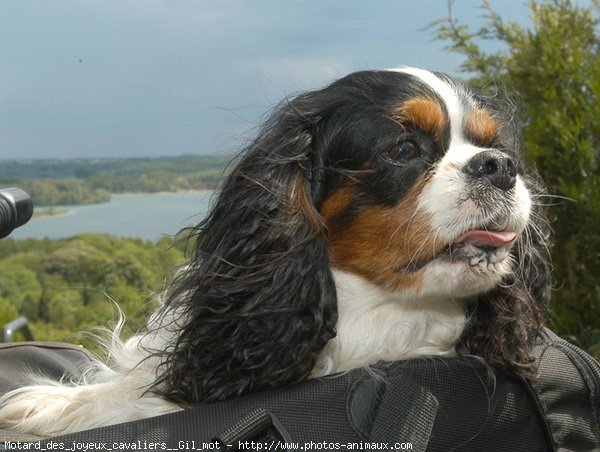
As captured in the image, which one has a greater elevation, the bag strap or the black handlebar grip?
the black handlebar grip

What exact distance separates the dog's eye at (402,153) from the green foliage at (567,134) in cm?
127

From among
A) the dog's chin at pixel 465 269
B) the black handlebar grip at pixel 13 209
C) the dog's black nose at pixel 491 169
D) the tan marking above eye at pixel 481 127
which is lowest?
the dog's chin at pixel 465 269

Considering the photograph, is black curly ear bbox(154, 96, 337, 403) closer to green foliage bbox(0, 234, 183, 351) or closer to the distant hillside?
green foliage bbox(0, 234, 183, 351)

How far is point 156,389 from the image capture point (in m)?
2.16

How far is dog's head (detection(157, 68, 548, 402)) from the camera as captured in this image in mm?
2012

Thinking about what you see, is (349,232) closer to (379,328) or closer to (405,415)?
(379,328)

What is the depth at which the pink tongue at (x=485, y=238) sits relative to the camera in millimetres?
2018

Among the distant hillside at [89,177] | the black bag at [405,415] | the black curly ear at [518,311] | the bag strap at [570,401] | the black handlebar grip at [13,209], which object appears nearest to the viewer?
the black bag at [405,415]

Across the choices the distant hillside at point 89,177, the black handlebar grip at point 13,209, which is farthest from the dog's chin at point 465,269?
the distant hillside at point 89,177

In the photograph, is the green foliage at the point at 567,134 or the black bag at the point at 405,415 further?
the green foliage at the point at 567,134

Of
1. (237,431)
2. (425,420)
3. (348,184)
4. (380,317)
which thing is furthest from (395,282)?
(237,431)

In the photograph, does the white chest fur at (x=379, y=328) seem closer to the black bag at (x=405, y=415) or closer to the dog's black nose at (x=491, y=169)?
the black bag at (x=405, y=415)

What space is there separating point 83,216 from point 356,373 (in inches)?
96.9

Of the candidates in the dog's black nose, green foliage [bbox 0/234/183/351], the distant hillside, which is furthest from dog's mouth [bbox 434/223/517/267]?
the distant hillside
